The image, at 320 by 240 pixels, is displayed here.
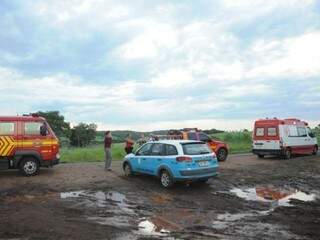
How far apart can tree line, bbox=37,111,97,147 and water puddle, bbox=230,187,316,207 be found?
1688 inches

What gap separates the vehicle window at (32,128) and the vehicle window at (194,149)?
6301 mm

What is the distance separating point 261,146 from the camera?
28562 millimetres

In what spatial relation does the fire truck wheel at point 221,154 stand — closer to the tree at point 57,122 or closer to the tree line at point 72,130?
the tree line at point 72,130

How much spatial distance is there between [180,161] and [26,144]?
655cm

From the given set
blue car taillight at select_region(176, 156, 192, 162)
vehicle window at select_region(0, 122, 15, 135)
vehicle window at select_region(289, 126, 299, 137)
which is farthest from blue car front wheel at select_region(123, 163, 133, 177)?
vehicle window at select_region(289, 126, 299, 137)

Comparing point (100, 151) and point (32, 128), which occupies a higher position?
point (32, 128)

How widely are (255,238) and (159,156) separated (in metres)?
7.48

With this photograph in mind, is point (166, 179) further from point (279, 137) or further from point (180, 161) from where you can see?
point (279, 137)

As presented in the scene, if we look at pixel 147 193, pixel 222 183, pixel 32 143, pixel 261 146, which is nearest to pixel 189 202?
pixel 147 193

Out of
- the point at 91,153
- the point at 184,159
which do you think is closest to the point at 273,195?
the point at 184,159

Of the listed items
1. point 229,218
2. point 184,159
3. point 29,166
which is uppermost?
point 184,159

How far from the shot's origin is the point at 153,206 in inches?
531

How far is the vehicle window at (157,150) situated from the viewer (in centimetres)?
1697

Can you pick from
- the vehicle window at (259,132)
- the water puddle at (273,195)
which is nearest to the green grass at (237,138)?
the vehicle window at (259,132)
